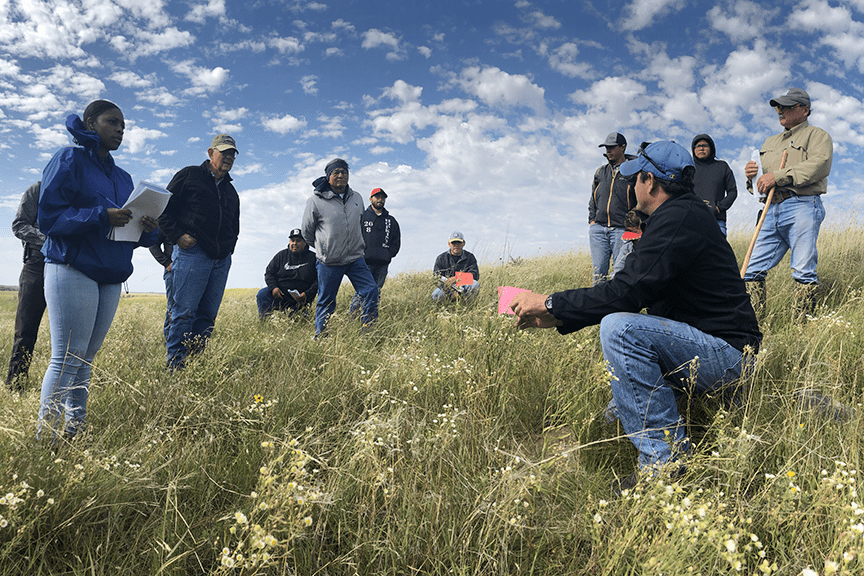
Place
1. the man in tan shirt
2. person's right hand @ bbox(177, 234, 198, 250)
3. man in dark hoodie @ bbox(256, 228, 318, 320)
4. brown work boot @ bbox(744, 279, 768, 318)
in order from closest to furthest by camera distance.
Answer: person's right hand @ bbox(177, 234, 198, 250)
the man in tan shirt
brown work boot @ bbox(744, 279, 768, 318)
man in dark hoodie @ bbox(256, 228, 318, 320)

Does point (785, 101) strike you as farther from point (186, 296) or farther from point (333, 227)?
point (186, 296)

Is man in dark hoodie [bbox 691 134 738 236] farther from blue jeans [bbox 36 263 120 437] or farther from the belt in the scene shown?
blue jeans [bbox 36 263 120 437]

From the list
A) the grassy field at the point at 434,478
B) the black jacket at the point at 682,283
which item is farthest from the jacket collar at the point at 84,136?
the black jacket at the point at 682,283

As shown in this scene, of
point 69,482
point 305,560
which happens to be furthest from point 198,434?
point 305,560

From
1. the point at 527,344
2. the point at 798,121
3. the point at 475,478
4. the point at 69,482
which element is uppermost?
the point at 798,121

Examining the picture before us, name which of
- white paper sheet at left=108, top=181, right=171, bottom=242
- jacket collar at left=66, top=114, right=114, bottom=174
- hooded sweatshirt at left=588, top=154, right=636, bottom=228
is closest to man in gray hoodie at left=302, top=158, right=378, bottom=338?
white paper sheet at left=108, top=181, right=171, bottom=242

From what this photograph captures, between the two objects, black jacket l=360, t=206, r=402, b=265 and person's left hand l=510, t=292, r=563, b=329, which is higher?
black jacket l=360, t=206, r=402, b=265

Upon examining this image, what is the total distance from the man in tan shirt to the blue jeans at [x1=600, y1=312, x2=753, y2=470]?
3066 millimetres

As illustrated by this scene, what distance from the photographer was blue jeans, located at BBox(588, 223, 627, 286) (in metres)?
6.38

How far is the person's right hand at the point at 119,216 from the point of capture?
305 centimetres

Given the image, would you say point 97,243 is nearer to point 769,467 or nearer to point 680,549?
point 680,549

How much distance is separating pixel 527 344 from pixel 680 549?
2059 millimetres

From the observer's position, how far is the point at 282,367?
376cm

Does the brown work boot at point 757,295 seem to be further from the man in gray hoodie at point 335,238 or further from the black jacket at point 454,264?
the black jacket at point 454,264
